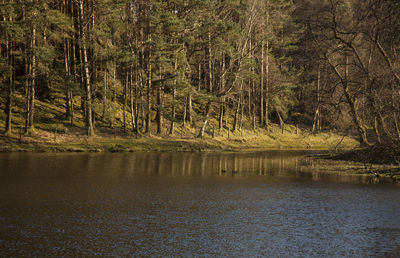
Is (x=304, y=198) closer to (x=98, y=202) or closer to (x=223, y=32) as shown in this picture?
(x=98, y=202)

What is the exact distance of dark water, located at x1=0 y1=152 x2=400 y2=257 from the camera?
1196 centimetres

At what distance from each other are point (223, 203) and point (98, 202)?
518 centimetres

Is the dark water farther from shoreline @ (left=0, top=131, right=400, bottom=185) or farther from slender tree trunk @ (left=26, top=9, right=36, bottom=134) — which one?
slender tree trunk @ (left=26, top=9, right=36, bottom=134)

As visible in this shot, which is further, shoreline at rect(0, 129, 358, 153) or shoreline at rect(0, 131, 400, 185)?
shoreline at rect(0, 129, 358, 153)

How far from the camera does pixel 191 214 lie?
16094mm

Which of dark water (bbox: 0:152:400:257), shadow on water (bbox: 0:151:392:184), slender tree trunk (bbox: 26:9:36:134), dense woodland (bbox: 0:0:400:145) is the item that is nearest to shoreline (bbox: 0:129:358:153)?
slender tree trunk (bbox: 26:9:36:134)

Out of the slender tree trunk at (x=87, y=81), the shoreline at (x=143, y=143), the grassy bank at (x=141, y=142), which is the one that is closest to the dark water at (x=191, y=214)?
the shoreline at (x=143, y=143)

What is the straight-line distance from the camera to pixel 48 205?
17.0m

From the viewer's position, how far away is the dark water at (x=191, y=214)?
12.0 meters

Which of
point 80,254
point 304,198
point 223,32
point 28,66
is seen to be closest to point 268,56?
point 223,32

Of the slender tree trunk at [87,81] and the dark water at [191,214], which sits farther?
the slender tree trunk at [87,81]

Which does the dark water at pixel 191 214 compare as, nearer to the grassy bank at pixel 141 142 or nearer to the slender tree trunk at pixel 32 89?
the grassy bank at pixel 141 142

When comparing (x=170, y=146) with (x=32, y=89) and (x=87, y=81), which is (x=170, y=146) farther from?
(x=32, y=89)

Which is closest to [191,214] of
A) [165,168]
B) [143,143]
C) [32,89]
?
[165,168]
